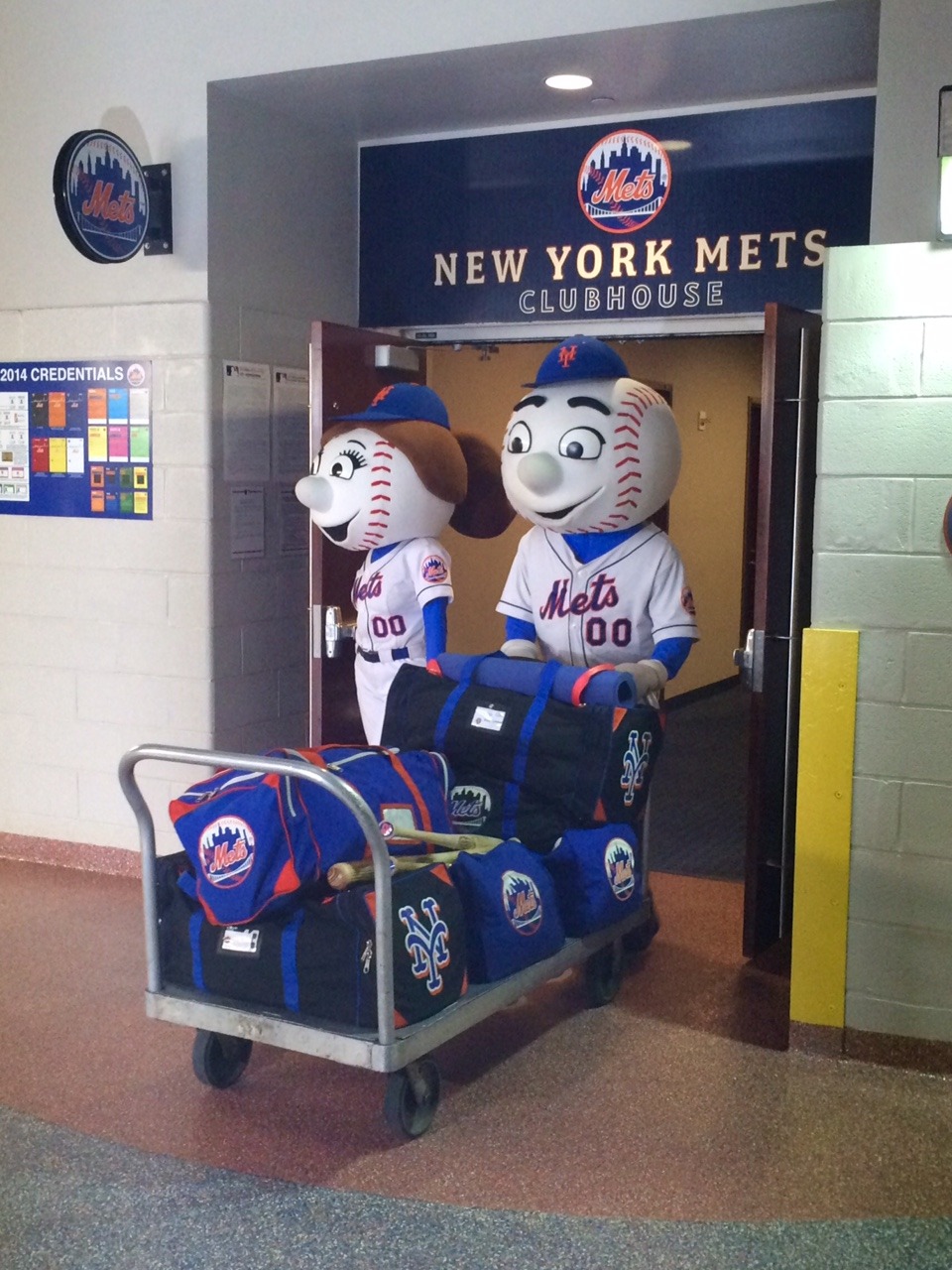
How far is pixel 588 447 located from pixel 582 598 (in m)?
0.42

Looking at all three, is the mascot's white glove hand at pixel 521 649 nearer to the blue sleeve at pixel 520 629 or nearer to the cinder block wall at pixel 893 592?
the blue sleeve at pixel 520 629

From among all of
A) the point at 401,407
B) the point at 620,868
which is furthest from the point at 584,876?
the point at 401,407

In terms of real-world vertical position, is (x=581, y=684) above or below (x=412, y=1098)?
above

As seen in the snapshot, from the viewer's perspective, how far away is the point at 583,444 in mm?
3773

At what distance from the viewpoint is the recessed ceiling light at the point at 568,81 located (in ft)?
13.5

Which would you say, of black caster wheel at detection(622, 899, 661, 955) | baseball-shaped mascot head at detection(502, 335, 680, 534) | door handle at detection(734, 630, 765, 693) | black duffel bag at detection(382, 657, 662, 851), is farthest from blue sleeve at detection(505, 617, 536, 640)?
black caster wheel at detection(622, 899, 661, 955)

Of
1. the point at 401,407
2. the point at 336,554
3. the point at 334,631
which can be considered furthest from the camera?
the point at 336,554

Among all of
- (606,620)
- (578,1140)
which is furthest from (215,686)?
(578,1140)

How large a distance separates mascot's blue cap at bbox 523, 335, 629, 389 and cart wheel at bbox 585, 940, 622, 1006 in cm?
151

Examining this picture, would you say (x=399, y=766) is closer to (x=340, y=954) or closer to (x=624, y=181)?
A: (x=340, y=954)

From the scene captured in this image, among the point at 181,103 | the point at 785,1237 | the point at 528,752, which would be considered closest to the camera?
the point at 785,1237

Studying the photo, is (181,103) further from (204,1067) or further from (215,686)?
(204,1067)

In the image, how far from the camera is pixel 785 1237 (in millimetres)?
2539

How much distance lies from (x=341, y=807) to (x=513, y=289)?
2371 mm
